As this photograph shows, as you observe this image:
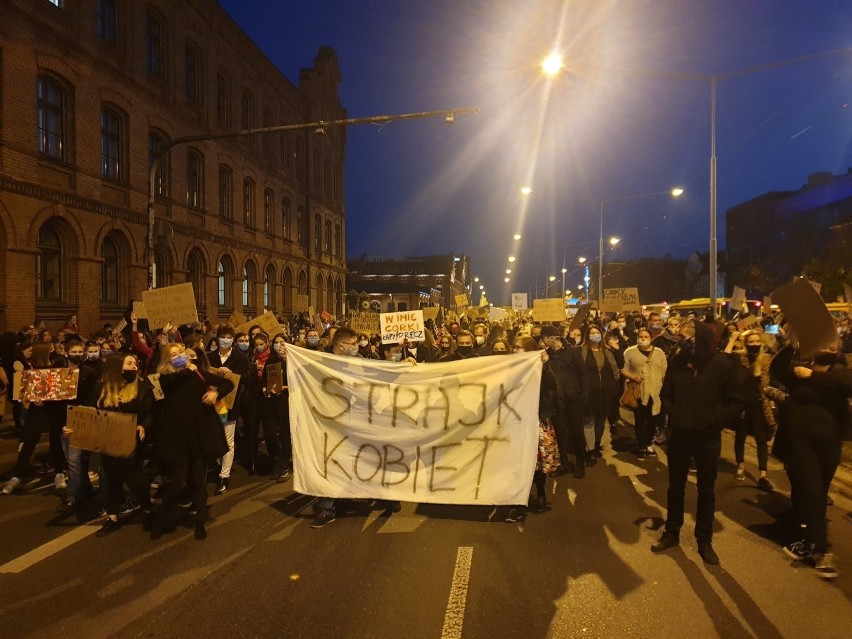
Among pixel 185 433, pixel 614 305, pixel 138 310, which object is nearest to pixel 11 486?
pixel 185 433

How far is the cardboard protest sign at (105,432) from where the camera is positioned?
208 inches

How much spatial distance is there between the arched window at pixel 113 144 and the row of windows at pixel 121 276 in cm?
189

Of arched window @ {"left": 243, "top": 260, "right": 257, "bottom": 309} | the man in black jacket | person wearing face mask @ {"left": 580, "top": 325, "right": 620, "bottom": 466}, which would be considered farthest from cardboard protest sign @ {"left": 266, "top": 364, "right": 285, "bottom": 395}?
arched window @ {"left": 243, "top": 260, "right": 257, "bottom": 309}

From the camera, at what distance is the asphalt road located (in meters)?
3.77

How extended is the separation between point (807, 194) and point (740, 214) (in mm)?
11195

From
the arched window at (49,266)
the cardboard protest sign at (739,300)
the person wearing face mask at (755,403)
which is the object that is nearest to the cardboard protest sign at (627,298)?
the cardboard protest sign at (739,300)

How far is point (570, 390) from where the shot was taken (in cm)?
731

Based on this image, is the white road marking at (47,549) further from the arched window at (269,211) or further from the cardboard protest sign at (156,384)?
the arched window at (269,211)

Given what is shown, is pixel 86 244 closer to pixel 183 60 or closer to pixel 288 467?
pixel 183 60

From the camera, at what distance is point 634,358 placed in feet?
27.4

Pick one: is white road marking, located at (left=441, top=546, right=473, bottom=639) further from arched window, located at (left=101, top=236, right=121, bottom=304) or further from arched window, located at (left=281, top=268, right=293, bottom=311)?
arched window, located at (left=281, top=268, right=293, bottom=311)

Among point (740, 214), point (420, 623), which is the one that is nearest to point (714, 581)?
point (420, 623)

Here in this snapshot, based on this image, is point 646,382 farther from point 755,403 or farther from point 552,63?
point 552,63

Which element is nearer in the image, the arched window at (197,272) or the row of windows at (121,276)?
the row of windows at (121,276)
